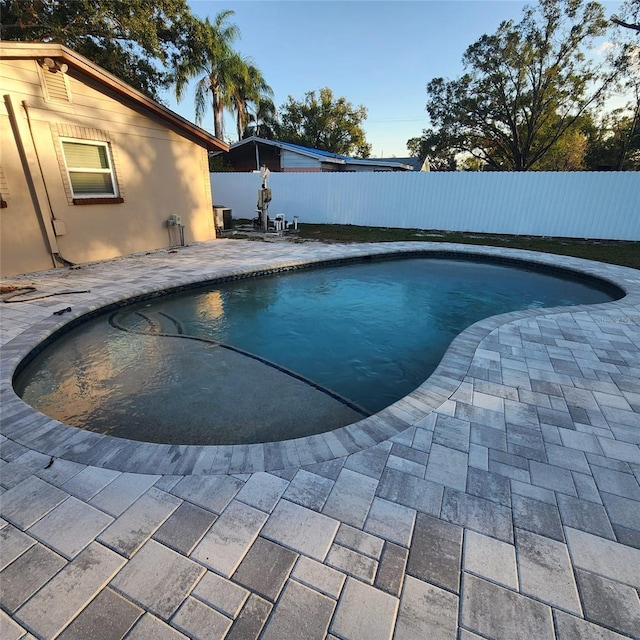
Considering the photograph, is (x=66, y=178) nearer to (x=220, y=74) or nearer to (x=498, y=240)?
(x=498, y=240)

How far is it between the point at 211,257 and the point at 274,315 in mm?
3577

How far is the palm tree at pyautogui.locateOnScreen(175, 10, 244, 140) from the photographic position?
15250 millimetres

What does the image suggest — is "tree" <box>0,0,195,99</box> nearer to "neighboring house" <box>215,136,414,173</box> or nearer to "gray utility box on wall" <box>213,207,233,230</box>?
"neighboring house" <box>215,136,414,173</box>

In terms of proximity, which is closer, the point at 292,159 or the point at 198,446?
the point at 198,446

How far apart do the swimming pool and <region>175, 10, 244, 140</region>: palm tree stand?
46.5 ft

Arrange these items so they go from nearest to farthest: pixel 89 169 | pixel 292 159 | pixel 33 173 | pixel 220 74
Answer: pixel 33 173
pixel 89 169
pixel 292 159
pixel 220 74

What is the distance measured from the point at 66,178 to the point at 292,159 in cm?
1282

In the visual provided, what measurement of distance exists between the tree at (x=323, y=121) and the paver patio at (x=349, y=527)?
30963 millimetres

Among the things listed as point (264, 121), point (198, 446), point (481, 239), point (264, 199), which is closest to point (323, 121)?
point (264, 121)

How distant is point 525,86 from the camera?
18109mm

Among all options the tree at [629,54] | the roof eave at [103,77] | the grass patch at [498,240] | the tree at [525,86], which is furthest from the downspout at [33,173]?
the tree at [629,54]

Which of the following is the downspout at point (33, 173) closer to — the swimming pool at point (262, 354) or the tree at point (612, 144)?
the swimming pool at point (262, 354)

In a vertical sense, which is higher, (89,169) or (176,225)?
(89,169)

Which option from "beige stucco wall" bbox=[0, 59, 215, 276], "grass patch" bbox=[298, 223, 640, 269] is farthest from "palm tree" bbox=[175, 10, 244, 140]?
"grass patch" bbox=[298, 223, 640, 269]
